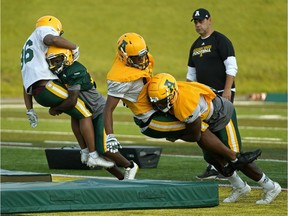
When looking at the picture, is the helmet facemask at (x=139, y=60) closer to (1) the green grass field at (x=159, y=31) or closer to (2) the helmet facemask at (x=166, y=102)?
(2) the helmet facemask at (x=166, y=102)

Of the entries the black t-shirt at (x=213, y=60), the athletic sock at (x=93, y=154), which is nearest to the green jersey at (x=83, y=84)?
the athletic sock at (x=93, y=154)

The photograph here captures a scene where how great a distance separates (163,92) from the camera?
7.52 m

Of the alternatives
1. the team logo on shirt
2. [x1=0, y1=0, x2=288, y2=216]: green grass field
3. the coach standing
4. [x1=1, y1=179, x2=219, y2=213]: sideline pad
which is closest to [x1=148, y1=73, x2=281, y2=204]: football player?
[x1=1, y1=179, x2=219, y2=213]: sideline pad

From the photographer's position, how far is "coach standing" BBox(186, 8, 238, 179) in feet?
31.1

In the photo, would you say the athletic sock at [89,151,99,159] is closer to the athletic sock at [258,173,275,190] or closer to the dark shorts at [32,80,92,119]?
the dark shorts at [32,80,92,119]

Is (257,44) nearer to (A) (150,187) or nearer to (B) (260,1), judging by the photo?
(B) (260,1)

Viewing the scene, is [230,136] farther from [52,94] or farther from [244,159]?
[52,94]

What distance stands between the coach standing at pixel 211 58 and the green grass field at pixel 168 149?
40.4 inches

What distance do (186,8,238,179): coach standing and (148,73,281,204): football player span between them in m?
1.41

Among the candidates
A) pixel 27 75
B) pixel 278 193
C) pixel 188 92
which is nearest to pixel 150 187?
pixel 188 92

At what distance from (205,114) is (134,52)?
2.69 feet

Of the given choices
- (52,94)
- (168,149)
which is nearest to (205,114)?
(52,94)

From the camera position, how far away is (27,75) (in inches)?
339

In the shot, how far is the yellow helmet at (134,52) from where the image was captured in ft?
26.1
